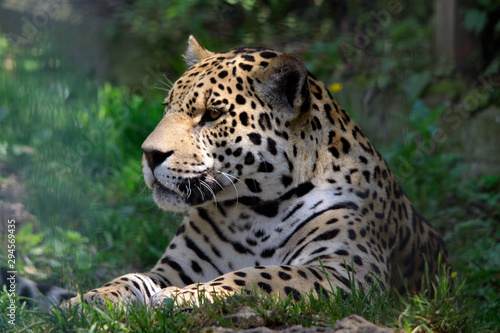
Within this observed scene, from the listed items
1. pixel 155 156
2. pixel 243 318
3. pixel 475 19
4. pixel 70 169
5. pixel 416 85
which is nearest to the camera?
pixel 243 318

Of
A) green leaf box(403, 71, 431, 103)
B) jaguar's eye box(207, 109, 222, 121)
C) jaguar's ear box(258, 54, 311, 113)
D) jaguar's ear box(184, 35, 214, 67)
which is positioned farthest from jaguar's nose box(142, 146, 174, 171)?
green leaf box(403, 71, 431, 103)

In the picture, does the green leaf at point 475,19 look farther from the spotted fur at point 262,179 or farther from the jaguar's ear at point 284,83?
the jaguar's ear at point 284,83

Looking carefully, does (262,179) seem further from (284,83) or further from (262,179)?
(284,83)

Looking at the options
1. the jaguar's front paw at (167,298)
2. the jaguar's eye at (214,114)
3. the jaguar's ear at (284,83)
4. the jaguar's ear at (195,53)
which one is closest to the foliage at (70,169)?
the jaguar's ear at (195,53)

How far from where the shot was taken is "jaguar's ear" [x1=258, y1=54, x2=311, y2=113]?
444cm

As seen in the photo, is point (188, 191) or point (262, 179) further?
point (262, 179)

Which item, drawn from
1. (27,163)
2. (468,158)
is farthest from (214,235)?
(468,158)

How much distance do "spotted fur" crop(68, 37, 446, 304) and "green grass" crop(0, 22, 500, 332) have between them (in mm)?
510

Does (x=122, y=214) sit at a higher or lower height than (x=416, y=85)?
lower

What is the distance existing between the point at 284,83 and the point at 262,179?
701mm

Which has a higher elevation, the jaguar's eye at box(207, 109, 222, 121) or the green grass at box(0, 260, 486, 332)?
the jaguar's eye at box(207, 109, 222, 121)

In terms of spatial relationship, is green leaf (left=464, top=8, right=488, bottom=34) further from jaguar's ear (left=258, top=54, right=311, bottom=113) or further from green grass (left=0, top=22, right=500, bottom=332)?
jaguar's ear (left=258, top=54, right=311, bottom=113)

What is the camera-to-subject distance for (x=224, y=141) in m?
4.37

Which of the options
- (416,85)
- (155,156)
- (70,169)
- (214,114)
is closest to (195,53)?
(214,114)
